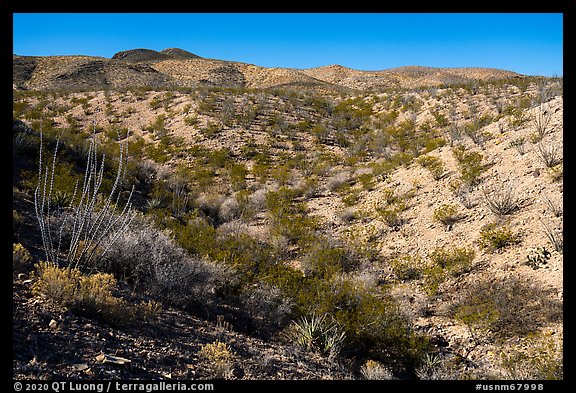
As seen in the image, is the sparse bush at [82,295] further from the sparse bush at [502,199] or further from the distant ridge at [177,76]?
the distant ridge at [177,76]

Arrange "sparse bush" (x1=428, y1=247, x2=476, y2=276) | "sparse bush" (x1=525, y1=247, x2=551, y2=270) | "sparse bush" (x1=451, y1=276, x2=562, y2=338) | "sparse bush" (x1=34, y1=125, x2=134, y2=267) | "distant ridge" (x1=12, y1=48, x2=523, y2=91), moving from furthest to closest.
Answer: "distant ridge" (x1=12, y1=48, x2=523, y2=91)
"sparse bush" (x1=428, y1=247, x2=476, y2=276)
"sparse bush" (x1=525, y1=247, x2=551, y2=270)
"sparse bush" (x1=451, y1=276, x2=562, y2=338)
"sparse bush" (x1=34, y1=125, x2=134, y2=267)

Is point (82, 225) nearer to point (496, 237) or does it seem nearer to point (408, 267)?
point (408, 267)

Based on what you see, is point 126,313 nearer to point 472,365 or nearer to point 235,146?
point 472,365

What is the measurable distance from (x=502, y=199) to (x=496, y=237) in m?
1.52

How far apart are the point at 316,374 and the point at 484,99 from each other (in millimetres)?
19803

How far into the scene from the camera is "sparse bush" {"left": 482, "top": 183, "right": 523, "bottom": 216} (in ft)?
26.4

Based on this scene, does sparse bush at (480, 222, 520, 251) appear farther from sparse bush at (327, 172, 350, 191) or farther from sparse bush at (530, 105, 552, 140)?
sparse bush at (327, 172, 350, 191)

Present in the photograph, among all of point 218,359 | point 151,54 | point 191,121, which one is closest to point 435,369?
point 218,359

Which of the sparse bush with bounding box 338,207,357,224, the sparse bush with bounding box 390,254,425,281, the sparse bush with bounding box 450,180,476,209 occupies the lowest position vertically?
the sparse bush with bounding box 390,254,425,281

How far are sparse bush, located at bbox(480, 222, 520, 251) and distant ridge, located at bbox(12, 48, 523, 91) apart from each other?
1498 inches

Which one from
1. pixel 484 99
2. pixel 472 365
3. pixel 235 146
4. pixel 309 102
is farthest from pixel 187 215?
pixel 484 99

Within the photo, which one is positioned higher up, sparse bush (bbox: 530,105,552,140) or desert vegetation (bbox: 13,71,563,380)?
sparse bush (bbox: 530,105,552,140)

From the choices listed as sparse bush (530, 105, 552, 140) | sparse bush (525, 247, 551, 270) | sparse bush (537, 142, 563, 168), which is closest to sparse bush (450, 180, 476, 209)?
sparse bush (537, 142, 563, 168)

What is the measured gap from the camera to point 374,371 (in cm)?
458
